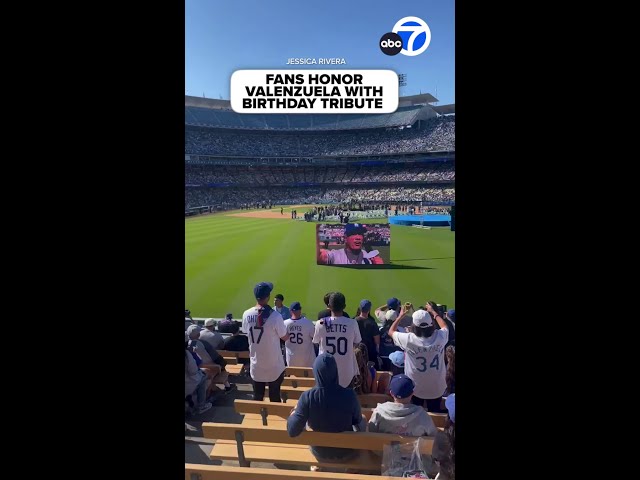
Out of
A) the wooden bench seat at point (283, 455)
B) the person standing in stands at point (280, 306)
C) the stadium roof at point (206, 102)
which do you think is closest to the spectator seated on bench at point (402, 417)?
the wooden bench seat at point (283, 455)

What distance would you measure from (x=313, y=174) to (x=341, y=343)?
51.8 metres

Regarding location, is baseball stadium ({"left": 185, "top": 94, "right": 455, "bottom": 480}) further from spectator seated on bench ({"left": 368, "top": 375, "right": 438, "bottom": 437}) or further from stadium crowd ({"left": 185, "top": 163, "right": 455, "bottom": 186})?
stadium crowd ({"left": 185, "top": 163, "right": 455, "bottom": 186})

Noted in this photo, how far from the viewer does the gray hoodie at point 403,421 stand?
118 inches

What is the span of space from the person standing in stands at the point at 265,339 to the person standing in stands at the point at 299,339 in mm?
448

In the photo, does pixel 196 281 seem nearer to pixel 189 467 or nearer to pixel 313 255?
pixel 313 255

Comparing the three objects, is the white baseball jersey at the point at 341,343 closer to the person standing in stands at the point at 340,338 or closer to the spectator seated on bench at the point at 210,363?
the person standing in stands at the point at 340,338

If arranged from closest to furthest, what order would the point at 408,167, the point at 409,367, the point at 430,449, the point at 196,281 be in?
A: the point at 430,449 → the point at 409,367 → the point at 196,281 → the point at 408,167

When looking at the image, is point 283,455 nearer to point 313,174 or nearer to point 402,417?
point 402,417

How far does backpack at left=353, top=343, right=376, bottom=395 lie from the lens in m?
4.45

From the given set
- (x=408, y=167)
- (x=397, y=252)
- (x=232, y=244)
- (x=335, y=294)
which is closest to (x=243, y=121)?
(x=408, y=167)

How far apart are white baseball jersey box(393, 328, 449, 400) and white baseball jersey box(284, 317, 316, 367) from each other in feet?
4.36

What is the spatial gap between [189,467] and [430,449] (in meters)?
1.55

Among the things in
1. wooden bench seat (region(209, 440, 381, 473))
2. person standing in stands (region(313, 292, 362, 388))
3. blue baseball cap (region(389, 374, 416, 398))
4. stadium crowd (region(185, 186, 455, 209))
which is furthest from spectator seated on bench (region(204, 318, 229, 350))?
stadium crowd (region(185, 186, 455, 209))

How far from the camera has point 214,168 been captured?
52219 mm
